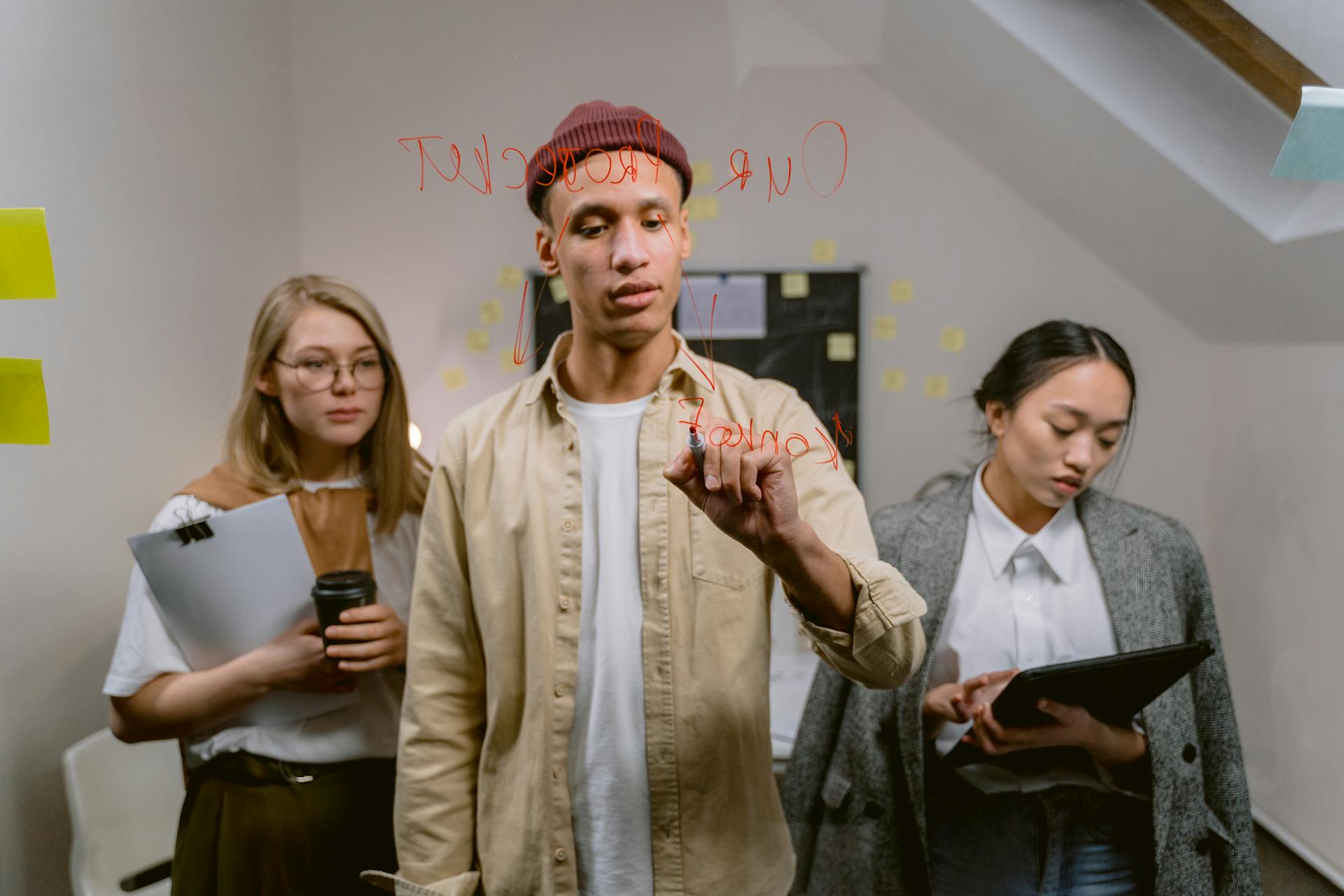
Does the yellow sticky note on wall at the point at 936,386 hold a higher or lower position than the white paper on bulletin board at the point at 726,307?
lower

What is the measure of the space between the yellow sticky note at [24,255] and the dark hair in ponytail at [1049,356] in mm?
1272

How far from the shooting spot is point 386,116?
3.89 ft

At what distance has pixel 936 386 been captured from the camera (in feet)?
4.04

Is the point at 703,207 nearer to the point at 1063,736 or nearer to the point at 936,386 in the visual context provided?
the point at 936,386

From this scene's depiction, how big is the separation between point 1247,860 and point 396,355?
1402mm

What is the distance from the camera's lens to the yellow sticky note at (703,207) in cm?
116

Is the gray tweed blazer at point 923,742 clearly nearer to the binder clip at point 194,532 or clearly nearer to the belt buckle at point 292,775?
the belt buckle at point 292,775

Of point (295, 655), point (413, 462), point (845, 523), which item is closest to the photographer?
point (845, 523)

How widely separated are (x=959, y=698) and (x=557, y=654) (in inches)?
21.4

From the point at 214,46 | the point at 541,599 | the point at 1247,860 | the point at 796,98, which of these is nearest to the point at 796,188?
the point at 796,98

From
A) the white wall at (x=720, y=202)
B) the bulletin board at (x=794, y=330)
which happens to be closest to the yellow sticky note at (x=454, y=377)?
the white wall at (x=720, y=202)

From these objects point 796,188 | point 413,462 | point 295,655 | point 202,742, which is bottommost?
point 202,742

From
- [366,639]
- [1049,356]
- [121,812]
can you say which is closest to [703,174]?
[1049,356]

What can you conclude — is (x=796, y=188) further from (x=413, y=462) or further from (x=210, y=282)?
(x=210, y=282)
